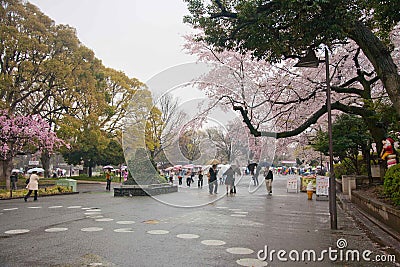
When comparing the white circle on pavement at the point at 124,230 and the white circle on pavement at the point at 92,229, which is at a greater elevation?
the white circle on pavement at the point at 124,230

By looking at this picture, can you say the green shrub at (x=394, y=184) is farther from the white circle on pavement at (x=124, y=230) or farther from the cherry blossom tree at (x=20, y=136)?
the cherry blossom tree at (x=20, y=136)

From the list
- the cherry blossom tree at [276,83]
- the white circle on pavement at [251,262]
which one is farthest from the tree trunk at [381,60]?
the cherry blossom tree at [276,83]

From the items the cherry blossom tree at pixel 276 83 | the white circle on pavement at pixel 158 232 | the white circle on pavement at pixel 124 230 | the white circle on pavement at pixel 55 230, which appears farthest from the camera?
the cherry blossom tree at pixel 276 83

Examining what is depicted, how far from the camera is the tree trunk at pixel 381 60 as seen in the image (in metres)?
7.45

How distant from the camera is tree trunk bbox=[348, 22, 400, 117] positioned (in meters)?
7.45

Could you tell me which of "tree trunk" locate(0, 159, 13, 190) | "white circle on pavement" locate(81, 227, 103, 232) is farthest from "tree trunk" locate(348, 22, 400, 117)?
"tree trunk" locate(0, 159, 13, 190)

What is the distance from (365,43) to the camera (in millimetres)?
7934

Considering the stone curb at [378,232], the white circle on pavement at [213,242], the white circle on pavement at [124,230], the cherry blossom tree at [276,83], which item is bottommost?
the white circle on pavement at [124,230]

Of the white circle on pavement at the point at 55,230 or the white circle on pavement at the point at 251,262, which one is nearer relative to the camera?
the white circle on pavement at the point at 251,262

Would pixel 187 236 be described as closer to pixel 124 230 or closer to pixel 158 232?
pixel 158 232

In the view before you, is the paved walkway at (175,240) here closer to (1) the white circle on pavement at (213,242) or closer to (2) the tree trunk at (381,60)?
(1) the white circle on pavement at (213,242)

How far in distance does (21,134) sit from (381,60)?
22.6 m

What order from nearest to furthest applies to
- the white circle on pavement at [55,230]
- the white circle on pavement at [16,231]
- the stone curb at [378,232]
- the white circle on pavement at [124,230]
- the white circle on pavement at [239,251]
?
the white circle on pavement at [239,251]
the stone curb at [378,232]
the white circle on pavement at [16,231]
the white circle on pavement at [55,230]
the white circle on pavement at [124,230]

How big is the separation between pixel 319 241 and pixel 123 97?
35.5 m
